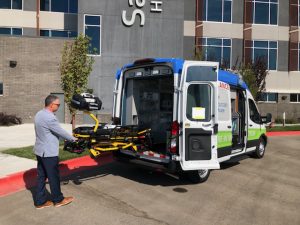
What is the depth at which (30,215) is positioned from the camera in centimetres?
591

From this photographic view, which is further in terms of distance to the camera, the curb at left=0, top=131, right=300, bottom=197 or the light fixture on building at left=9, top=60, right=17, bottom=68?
the light fixture on building at left=9, top=60, right=17, bottom=68

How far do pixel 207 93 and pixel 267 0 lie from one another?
26.6 m

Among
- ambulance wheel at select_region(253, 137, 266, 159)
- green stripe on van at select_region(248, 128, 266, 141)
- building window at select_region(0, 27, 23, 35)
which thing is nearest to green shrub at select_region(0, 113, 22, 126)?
building window at select_region(0, 27, 23, 35)

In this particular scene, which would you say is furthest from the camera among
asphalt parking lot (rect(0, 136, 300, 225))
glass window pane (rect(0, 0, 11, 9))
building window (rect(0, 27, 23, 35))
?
building window (rect(0, 27, 23, 35))

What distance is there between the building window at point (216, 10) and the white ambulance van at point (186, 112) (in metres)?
20.7

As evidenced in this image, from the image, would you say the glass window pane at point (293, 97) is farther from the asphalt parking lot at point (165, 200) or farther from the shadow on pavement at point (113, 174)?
the shadow on pavement at point (113, 174)

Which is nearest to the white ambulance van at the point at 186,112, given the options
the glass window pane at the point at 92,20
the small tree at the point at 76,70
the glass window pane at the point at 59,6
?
the small tree at the point at 76,70

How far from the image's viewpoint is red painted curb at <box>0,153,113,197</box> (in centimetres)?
762

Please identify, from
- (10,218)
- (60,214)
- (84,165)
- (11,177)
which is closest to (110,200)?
(60,214)

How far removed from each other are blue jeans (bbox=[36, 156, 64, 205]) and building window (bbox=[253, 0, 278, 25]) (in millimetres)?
27832

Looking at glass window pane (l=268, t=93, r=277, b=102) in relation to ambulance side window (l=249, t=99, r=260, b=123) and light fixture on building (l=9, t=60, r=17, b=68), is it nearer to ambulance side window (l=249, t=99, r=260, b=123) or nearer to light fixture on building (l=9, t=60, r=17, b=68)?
light fixture on building (l=9, t=60, r=17, b=68)

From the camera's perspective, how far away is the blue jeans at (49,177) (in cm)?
609

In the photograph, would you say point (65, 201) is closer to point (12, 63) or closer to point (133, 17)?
point (12, 63)

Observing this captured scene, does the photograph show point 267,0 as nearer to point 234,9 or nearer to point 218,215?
point 234,9
